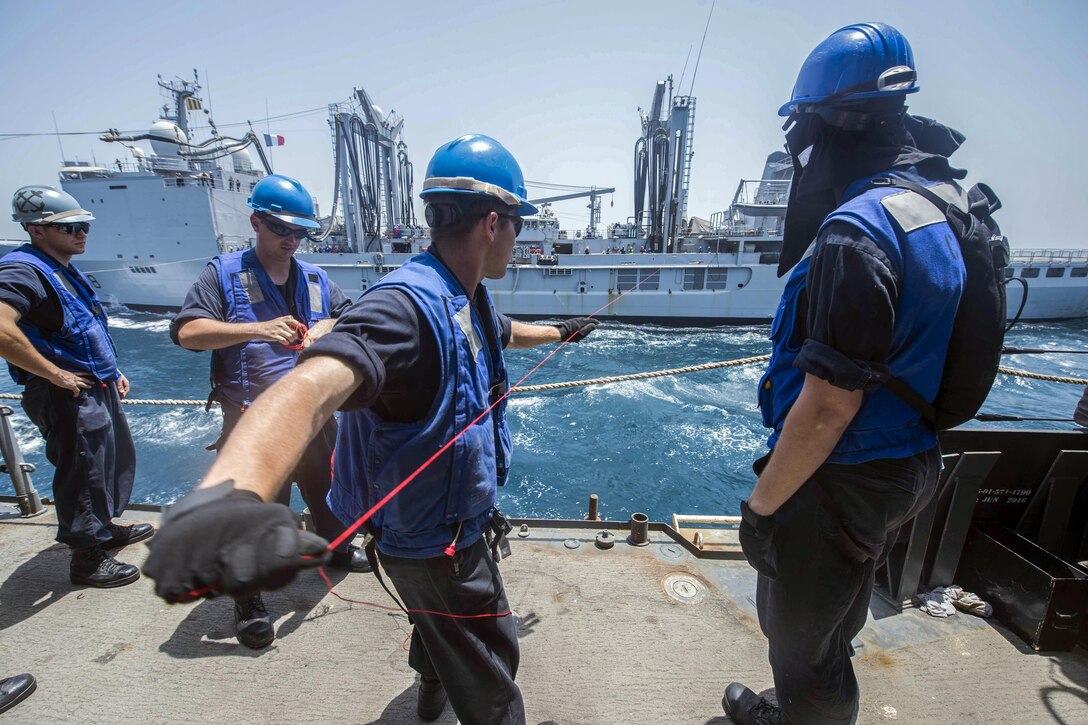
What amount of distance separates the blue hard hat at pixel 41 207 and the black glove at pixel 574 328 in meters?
2.53

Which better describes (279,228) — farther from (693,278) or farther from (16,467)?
(693,278)

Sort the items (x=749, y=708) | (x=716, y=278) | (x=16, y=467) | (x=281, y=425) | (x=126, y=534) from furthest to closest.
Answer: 1. (x=716, y=278)
2. (x=16, y=467)
3. (x=126, y=534)
4. (x=749, y=708)
5. (x=281, y=425)

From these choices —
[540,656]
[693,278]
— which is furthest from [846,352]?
[693,278]

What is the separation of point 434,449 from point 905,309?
1.20 m

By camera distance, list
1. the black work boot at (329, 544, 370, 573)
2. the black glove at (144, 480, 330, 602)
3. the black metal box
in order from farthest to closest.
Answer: the black work boot at (329, 544, 370, 573)
the black metal box
the black glove at (144, 480, 330, 602)

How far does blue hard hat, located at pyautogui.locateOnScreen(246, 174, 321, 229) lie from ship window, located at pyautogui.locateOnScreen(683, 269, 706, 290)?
71.6ft

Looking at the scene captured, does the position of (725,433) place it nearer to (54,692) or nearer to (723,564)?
(723,564)

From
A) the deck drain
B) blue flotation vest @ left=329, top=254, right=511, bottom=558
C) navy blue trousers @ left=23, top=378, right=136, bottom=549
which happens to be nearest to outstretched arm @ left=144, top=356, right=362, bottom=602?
blue flotation vest @ left=329, top=254, right=511, bottom=558

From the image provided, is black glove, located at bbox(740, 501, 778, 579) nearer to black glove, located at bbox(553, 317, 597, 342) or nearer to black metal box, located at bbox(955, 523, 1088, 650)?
black glove, located at bbox(553, 317, 597, 342)

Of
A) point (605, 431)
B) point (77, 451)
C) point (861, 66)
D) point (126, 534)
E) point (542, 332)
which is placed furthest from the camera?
point (605, 431)

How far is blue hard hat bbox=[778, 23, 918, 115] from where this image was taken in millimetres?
1225

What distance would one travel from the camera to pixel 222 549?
623 millimetres

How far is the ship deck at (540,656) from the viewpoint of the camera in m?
1.83

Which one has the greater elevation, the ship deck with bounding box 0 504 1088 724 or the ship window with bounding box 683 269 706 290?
the ship window with bounding box 683 269 706 290
